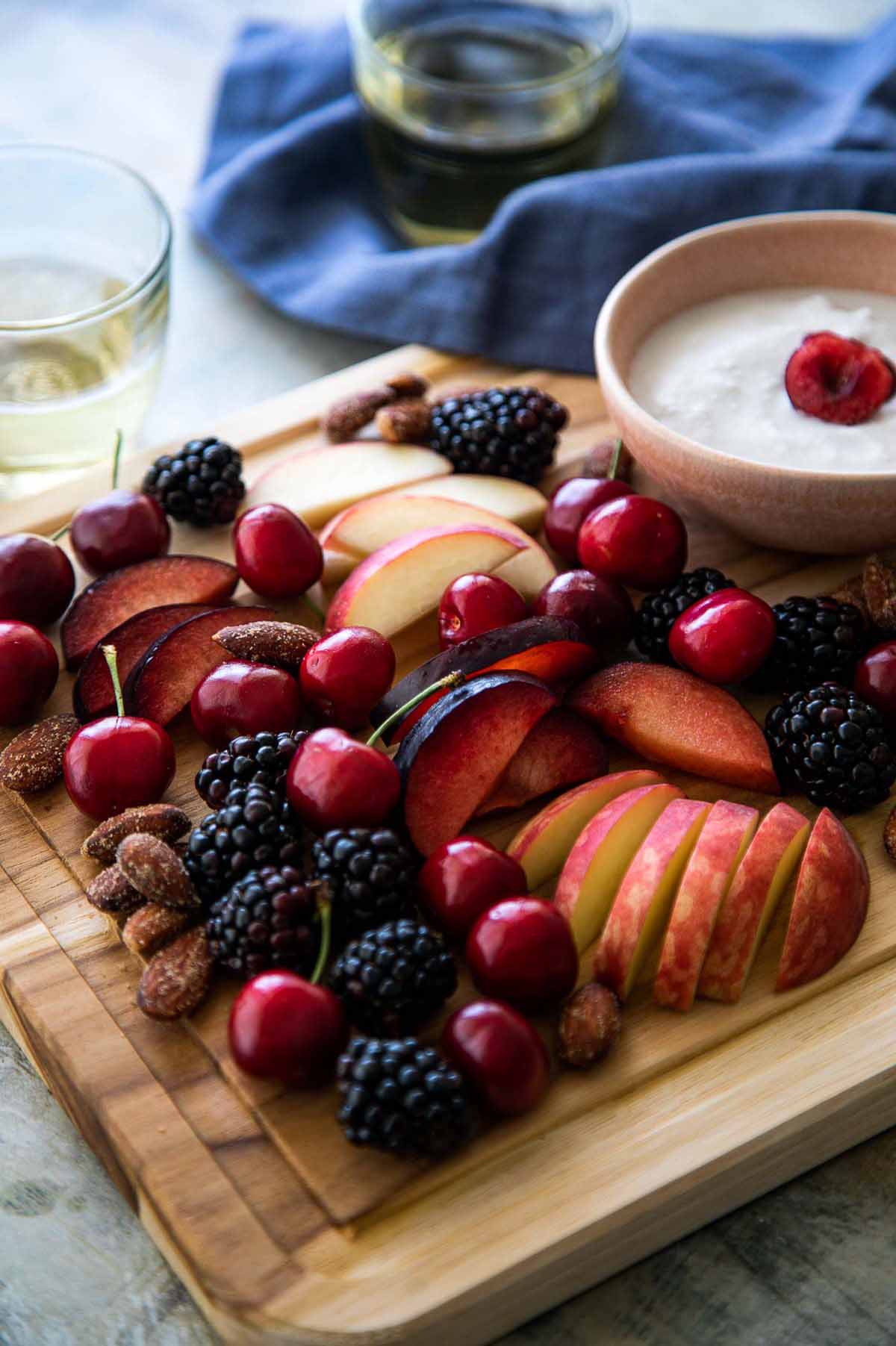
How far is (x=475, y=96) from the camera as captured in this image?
8.10 feet

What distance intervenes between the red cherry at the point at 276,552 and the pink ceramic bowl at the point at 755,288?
0.48 m

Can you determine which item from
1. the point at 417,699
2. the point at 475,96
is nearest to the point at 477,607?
the point at 417,699

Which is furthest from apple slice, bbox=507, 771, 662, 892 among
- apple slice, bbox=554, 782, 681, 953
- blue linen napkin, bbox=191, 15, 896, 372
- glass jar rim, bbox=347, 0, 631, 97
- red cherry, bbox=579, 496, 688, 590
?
glass jar rim, bbox=347, 0, 631, 97

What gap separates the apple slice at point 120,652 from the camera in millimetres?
1845

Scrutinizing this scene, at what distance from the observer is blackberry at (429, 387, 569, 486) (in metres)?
2.14

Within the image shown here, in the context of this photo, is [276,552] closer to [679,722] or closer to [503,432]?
[503,432]

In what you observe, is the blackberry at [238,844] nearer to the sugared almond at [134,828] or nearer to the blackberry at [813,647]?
the sugared almond at [134,828]

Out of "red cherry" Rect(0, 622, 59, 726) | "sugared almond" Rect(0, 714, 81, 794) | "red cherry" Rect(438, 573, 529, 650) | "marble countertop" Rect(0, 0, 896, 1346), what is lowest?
"marble countertop" Rect(0, 0, 896, 1346)

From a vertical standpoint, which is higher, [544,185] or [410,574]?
[544,185]

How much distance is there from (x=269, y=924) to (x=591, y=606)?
652 mm

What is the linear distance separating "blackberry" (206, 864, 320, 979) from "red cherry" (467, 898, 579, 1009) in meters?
0.18

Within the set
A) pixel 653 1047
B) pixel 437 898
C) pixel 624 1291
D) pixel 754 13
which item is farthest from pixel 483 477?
pixel 754 13

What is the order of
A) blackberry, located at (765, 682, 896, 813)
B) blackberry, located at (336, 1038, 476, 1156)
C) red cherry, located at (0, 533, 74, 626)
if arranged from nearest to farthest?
blackberry, located at (336, 1038, 476, 1156), blackberry, located at (765, 682, 896, 813), red cherry, located at (0, 533, 74, 626)

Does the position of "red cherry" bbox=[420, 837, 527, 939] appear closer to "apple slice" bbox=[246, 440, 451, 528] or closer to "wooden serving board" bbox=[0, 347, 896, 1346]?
"wooden serving board" bbox=[0, 347, 896, 1346]
